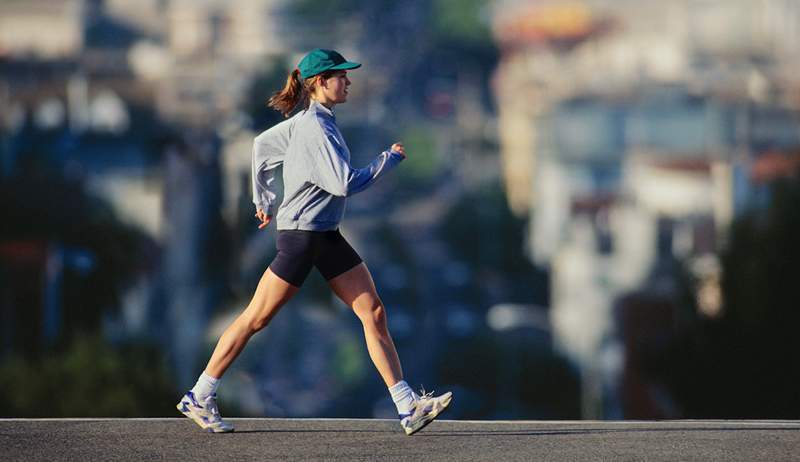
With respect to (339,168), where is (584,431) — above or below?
below

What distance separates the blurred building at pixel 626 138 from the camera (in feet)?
166

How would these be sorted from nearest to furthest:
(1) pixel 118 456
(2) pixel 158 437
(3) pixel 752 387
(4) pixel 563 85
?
(1) pixel 118 456 → (2) pixel 158 437 → (3) pixel 752 387 → (4) pixel 563 85

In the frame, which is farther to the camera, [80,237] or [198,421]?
[80,237]

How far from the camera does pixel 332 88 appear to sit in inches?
228

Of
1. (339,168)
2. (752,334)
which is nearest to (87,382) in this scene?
(752,334)

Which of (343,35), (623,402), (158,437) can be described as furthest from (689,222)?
(158,437)

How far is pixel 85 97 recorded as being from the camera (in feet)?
177

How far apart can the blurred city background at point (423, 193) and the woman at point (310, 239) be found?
42.5m

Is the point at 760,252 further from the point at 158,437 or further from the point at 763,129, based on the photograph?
the point at 158,437

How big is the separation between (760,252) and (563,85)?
841 cm

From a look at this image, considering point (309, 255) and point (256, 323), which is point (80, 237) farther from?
point (309, 255)

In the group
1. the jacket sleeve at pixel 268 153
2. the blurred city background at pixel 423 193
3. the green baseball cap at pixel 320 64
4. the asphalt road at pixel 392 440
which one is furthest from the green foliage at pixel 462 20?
the green baseball cap at pixel 320 64

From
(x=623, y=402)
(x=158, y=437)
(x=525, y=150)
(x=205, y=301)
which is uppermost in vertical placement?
(x=158, y=437)

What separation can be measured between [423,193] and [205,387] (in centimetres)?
4848
